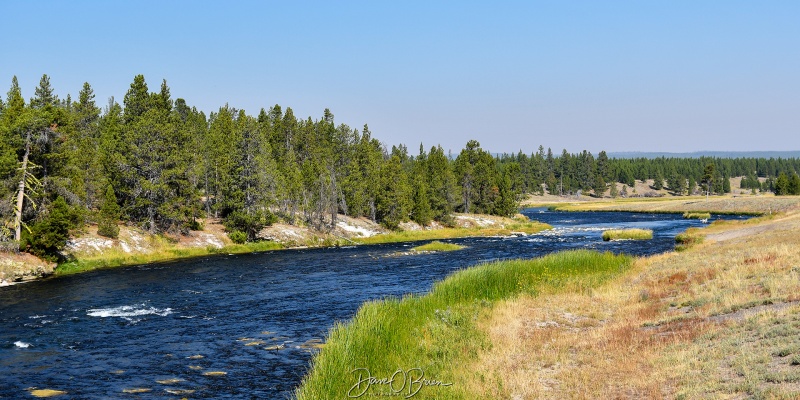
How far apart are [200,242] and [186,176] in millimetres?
9244

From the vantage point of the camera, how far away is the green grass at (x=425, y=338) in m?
16.8

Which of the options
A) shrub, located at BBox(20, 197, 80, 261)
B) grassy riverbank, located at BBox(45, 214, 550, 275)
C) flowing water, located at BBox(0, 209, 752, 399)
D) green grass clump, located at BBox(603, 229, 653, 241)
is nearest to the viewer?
flowing water, located at BBox(0, 209, 752, 399)

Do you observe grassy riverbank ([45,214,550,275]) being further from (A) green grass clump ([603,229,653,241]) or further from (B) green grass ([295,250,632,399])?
(B) green grass ([295,250,632,399])

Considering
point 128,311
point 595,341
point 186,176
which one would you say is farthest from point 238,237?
point 595,341

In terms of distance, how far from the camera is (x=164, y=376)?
2164cm

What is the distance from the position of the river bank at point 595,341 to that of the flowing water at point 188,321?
12.1 ft

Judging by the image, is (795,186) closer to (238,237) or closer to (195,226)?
(238,237)

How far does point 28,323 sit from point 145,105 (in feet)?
152

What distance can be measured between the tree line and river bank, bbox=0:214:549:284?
1.54 meters

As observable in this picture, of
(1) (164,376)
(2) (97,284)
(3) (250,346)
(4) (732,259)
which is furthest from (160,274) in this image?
(4) (732,259)

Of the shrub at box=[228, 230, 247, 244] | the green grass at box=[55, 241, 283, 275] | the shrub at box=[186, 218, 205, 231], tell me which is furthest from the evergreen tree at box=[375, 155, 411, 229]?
the shrub at box=[186, 218, 205, 231]

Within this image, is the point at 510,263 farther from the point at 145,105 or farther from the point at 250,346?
the point at 145,105
